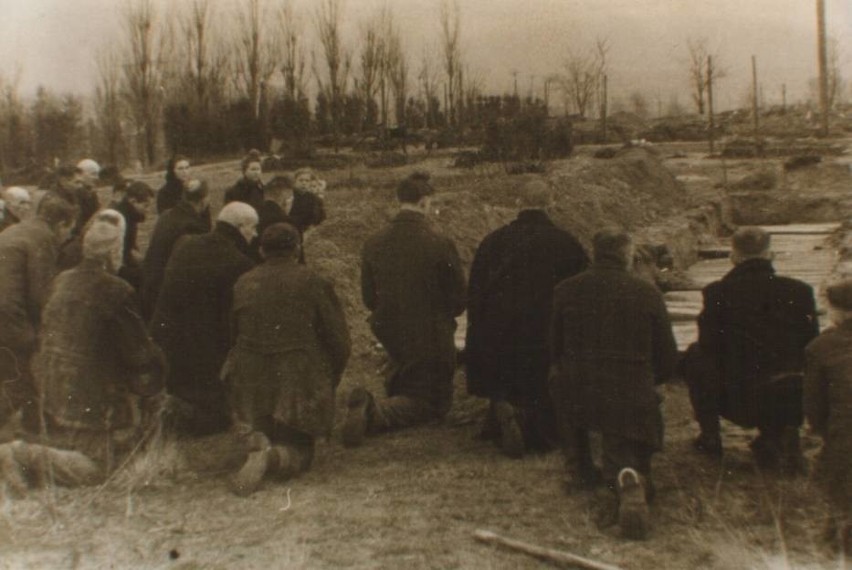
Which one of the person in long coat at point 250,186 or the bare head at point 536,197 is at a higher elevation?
the person in long coat at point 250,186

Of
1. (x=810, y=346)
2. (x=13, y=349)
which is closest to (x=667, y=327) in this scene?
(x=810, y=346)

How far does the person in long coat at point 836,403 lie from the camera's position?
4074mm

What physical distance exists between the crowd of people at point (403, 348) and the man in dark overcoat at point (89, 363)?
1cm

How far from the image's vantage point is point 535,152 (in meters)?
21.3

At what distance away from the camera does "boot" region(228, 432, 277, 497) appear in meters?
5.03

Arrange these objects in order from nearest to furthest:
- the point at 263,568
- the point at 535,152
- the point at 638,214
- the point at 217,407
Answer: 1. the point at 263,568
2. the point at 217,407
3. the point at 638,214
4. the point at 535,152

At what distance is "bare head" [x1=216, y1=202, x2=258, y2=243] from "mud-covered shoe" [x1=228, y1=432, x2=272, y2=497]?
1399mm

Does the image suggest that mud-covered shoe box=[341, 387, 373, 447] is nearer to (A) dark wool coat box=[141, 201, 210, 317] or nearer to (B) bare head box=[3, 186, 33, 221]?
(A) dark wool coat box=[141, 201, 210, 317]

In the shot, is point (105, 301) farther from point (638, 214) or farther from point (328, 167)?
point (328, 167)

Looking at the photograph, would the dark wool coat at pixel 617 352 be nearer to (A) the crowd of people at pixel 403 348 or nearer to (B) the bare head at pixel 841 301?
(A) the crowd of people at pixel 403 348

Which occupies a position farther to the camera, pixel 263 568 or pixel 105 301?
pixel 105 301

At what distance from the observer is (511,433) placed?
5.57 m

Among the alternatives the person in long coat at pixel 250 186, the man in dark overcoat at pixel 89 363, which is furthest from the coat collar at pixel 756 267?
the person in long coat at pixel 250 186

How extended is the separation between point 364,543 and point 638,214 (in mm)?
12466
